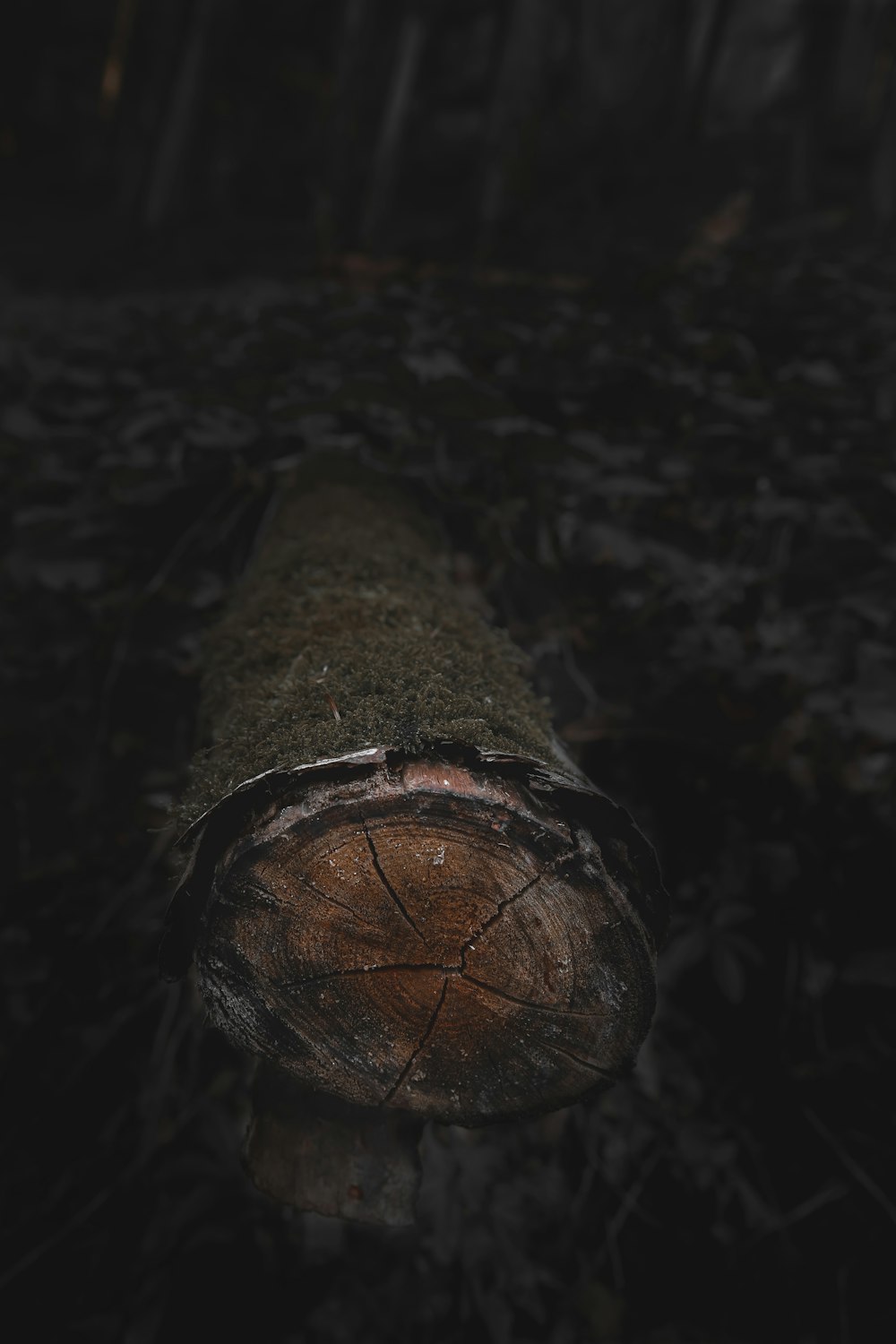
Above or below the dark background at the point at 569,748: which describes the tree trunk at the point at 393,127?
above

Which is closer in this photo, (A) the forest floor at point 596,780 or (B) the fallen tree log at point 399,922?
(B) the fallen tree log at point 399,922

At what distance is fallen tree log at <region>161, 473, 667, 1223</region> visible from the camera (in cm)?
80

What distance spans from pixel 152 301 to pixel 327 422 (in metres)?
2.48

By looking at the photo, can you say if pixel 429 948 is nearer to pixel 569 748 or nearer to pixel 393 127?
pixel 569 748

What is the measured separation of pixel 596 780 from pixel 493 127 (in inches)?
→ 147

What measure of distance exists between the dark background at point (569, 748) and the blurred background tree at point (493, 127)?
1.42m

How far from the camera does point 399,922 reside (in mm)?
854

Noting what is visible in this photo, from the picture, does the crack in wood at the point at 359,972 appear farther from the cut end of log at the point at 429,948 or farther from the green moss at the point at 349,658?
the green moss at the point at 349,658

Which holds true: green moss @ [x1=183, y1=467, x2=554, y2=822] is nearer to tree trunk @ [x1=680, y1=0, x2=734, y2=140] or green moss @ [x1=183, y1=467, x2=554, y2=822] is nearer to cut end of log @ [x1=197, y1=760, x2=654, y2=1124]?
cut end of log @ [x1=197, y1=760, x2=654, y2=1124]

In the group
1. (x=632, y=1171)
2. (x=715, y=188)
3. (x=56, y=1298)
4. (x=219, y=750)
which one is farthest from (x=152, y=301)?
(x=632, y=1171)

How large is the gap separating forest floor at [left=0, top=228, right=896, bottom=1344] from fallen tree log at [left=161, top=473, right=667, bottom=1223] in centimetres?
86

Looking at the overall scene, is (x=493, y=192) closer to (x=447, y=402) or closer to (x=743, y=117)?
(x=743, y=117)

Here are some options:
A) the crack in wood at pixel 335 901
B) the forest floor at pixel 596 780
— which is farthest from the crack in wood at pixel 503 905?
the forest floor at pixel 596 780

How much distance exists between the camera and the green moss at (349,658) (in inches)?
34.9
